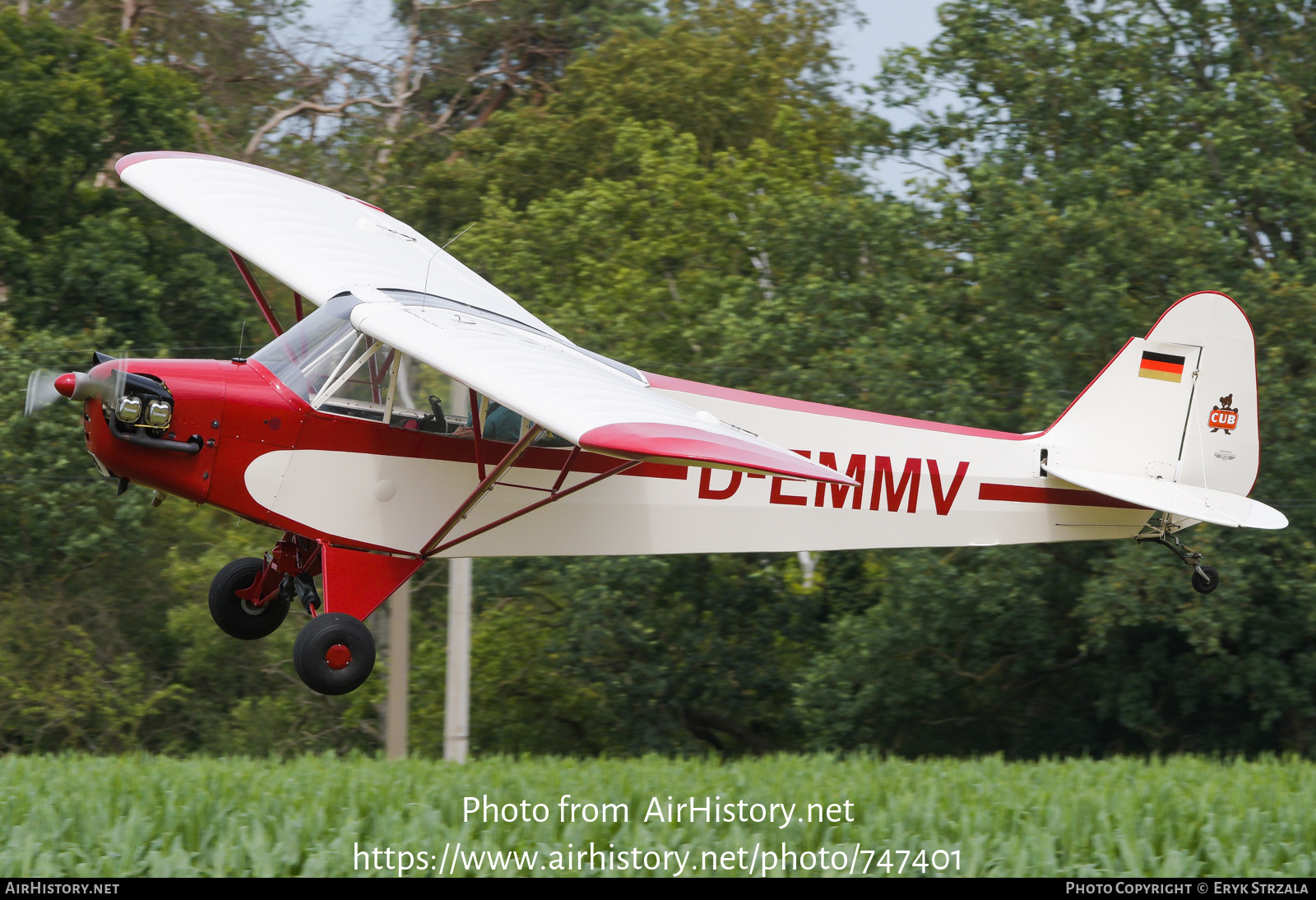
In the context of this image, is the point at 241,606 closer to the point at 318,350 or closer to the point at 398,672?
the point at 318,350

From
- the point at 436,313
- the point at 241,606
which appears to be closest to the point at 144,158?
the point at 436,313

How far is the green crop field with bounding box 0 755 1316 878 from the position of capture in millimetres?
6695

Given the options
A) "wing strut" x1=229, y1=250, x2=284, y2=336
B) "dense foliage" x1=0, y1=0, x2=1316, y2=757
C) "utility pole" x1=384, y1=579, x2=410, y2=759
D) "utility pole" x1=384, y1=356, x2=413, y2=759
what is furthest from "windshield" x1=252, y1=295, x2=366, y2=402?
"dense foliage" x1=0, y1=0, x2=1316, y2=757

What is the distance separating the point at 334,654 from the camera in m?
7.45

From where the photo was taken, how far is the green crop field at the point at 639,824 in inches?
264

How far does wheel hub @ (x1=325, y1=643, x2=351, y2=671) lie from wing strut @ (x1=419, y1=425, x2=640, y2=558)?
815mm

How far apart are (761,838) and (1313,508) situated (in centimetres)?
1209

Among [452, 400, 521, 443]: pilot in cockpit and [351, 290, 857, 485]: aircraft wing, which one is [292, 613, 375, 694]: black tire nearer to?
[452, 400, 521, 443]: pilot in cockpit

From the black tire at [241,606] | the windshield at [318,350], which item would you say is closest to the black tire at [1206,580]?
the windshield at [318,350]

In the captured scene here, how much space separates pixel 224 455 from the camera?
764 cm

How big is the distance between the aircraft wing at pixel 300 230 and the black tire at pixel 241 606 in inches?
75.2
